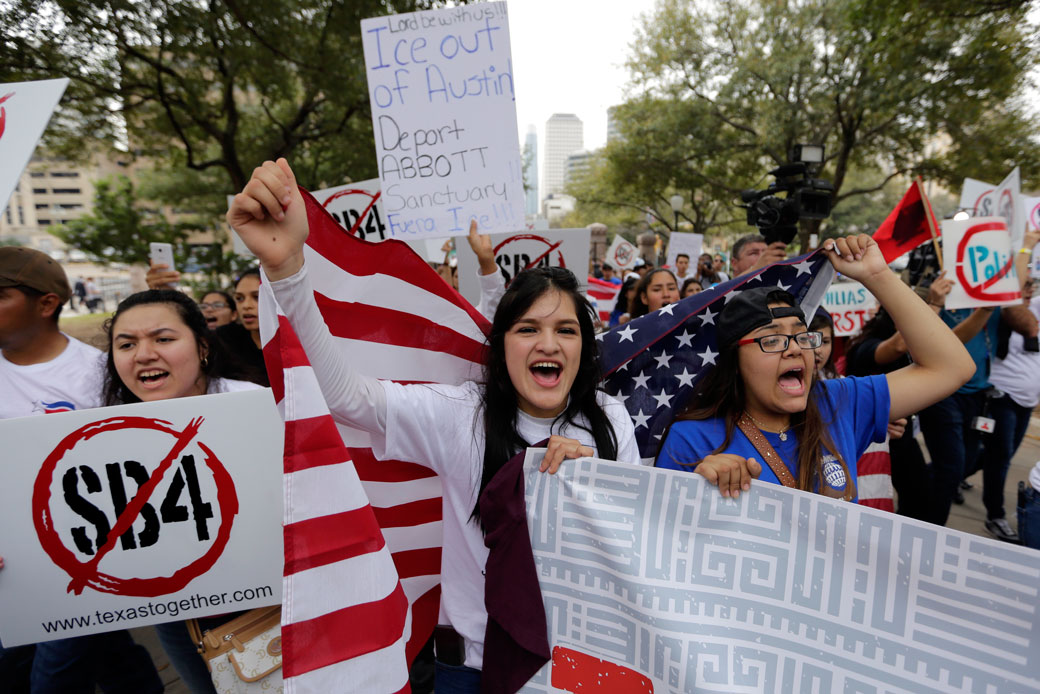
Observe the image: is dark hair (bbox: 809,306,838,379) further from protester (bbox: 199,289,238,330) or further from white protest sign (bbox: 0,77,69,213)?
protester (bbox: 199,289,238,330)

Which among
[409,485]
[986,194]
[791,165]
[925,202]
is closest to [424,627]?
[409,485]

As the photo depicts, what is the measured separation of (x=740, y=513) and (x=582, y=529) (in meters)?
0.40

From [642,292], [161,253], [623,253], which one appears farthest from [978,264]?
[623,253]

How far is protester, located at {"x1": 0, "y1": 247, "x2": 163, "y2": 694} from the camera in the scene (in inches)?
87.0

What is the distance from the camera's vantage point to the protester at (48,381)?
221 centimetres

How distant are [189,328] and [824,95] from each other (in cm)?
1687

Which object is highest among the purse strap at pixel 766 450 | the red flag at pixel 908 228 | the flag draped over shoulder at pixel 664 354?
the red flag at pixel 908 228

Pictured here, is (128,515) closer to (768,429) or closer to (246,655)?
(246,655)

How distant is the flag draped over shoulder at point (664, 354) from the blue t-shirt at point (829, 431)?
50 centimetres

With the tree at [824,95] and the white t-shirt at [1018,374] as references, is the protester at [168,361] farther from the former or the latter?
the tree at [824,95]

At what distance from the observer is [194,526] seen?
1913mm

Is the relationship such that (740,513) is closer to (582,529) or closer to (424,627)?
(582,529)

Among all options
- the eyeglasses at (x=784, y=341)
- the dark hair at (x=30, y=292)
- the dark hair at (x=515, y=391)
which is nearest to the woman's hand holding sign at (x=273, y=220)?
the dark hair at (x=515, y=391)

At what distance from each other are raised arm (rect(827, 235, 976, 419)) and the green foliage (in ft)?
55.4
